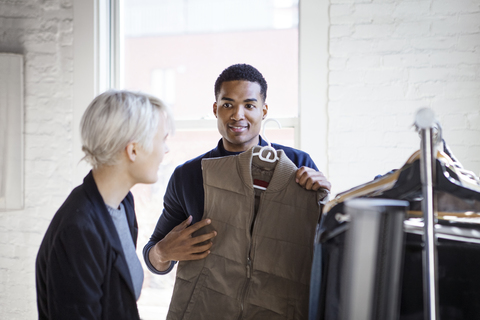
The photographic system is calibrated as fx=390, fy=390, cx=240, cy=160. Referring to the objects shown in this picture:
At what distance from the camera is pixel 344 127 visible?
2170mm

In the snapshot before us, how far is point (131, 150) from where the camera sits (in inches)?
41.6

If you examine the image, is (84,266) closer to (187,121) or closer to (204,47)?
(187,121)

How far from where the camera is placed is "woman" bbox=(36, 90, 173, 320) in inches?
36.8

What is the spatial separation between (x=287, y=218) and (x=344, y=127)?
111 cm

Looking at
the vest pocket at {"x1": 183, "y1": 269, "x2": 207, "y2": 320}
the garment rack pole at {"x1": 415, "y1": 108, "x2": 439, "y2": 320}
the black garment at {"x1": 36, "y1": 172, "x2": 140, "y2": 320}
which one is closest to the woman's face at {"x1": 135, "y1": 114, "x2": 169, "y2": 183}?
the black garment at {"x1": 36, "y1": 172, "x2": 140, "y2": 320}

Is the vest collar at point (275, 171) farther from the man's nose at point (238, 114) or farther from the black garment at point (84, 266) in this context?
the black garment at point (84, 266)

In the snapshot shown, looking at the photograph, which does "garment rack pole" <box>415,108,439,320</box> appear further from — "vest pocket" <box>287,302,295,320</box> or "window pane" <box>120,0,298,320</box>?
"window pane" <box>120,0,298,320</box>

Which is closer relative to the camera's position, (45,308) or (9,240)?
(45,308)

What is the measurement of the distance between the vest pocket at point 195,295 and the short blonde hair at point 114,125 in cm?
46

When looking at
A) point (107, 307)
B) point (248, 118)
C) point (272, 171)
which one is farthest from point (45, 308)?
point (248, 118)

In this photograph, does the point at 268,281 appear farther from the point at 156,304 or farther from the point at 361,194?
the point at 156,304

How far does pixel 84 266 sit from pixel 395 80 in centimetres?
184

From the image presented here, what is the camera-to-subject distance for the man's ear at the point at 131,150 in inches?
41.2

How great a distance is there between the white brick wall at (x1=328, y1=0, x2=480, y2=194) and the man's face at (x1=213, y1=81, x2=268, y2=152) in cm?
77
